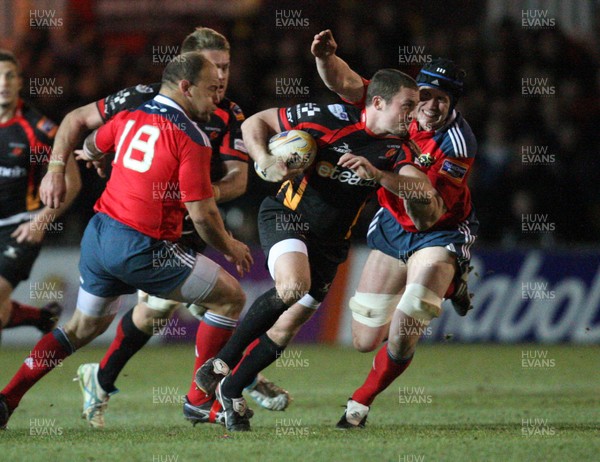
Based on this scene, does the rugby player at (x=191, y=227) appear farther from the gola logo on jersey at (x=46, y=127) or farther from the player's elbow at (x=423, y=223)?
the gola logo on jersey at (x=46, y=127)

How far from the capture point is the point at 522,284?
12586 mm

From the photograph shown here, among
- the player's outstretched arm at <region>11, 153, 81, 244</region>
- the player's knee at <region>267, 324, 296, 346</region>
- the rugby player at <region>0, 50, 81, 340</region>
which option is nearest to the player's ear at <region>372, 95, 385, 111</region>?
the player's knee at <region>267, 324, 296, 346</region>

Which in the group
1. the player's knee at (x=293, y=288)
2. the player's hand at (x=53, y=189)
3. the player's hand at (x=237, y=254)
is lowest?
the player's knee at (x=293, y=288)

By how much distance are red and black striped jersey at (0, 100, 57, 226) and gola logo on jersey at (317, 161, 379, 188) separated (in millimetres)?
2692

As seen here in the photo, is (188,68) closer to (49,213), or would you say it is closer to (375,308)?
(49,213)

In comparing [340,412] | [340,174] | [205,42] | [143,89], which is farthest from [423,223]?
[143,89]

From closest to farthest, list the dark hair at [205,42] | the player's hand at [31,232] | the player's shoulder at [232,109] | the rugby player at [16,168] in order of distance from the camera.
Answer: the dark hair at [205,42] → the player's shoulder at [232,109] → the player's hand at [31,232] → the rugby player at [16,168]

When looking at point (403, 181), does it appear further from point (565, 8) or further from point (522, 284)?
point (565, 8)

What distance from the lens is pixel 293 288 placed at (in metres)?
6.23

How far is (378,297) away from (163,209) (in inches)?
70.8

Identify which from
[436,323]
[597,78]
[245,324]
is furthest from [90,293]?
[597,78]

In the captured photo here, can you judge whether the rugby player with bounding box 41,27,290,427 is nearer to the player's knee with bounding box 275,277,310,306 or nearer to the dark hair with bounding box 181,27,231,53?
the dark hair with bounding box 181,27,231,53

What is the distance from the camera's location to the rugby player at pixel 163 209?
596 cm

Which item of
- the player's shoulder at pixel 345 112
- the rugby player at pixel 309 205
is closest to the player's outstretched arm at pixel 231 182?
the rugby player at pixel 309 205
